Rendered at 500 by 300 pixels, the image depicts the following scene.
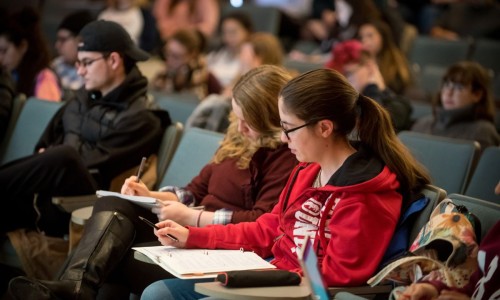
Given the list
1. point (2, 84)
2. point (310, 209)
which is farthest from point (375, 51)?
point (310, 209)

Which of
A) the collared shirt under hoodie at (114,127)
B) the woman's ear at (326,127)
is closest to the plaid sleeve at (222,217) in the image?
the woman's ear at (326,127)

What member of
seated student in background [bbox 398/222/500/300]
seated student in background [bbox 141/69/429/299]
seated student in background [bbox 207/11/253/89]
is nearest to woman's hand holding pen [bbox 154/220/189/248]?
seated student in background [bbox 141/69/429/299]

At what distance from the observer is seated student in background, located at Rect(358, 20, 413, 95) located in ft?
20.0

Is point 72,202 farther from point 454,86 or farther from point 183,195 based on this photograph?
point 454,86

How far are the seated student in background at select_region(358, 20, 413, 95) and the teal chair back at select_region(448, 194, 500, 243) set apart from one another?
11.4 feet

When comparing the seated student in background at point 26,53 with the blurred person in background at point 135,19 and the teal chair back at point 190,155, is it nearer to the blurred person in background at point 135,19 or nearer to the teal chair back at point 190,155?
the teal chair back at point 190,155

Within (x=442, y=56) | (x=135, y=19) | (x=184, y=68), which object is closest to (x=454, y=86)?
(x=184, y=68)

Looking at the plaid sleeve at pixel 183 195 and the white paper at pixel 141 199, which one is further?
the plaid sleeve at pixel 183 195

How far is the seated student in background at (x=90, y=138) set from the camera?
3766mm

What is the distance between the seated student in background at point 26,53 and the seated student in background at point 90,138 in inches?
45.6

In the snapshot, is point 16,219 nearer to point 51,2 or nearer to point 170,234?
point 170,234

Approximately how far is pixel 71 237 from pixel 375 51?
3400 millimetres

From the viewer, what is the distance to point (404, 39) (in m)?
7.59

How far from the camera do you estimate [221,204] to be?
10.8ft
